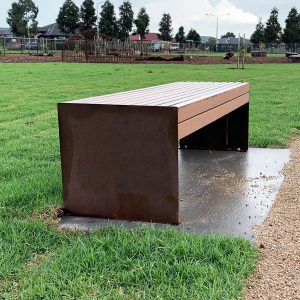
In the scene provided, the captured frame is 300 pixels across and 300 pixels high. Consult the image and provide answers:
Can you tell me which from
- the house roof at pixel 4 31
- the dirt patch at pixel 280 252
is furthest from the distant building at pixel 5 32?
the dirt patch at pixel 280 252

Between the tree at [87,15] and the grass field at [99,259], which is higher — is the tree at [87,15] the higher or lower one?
the higher one

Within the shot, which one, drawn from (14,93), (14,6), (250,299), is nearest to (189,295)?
(250,299)

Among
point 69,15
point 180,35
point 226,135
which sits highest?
point 69,15

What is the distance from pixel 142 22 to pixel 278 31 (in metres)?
19.7

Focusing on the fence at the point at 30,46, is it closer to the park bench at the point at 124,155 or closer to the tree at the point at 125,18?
the tree at the point at 125,18

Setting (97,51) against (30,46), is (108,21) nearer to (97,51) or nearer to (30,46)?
(30,46)

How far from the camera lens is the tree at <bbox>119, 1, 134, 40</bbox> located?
72.3 m

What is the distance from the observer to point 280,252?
2928 millimetres

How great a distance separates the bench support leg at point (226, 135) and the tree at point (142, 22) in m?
68.5

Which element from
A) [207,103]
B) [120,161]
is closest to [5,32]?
[207,103]

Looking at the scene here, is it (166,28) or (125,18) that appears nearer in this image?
(125,18)

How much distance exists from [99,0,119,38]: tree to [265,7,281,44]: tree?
865 inches

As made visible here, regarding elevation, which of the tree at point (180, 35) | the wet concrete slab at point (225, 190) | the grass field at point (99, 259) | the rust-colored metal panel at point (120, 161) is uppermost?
the tree at point (180, 35)

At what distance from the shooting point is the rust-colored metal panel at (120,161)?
3336 millimetres
